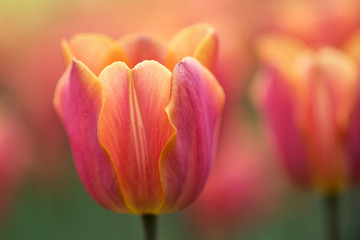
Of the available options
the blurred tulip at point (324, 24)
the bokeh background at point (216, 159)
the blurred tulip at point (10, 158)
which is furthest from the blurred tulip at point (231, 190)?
the blurred tulip at point (10, 158)

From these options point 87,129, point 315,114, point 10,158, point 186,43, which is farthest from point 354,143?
point 10,158

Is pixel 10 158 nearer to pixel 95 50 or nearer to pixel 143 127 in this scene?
pixel 95 50

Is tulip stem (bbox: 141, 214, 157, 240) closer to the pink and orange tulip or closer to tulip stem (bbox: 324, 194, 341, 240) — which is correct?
the pink and orange tulip

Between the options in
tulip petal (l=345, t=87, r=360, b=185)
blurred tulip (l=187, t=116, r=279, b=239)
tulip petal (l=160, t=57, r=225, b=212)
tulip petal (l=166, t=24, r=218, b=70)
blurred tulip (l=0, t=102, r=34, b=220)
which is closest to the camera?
tulip petal (l=160, t=57, r=225, b=212)

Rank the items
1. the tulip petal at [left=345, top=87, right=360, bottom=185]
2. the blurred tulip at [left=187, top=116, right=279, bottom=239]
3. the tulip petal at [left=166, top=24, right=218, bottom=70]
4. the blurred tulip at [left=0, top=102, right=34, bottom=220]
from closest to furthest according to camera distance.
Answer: the tulip petal at [left=166, top=24, right=218, bottom=70], the tulip petal at [left=345, top=87, right=360, bottom=185], the blurred tulip at [left=0, top=102, right=34, bottom=220], the blurred tulip at [left=187, top=116, right=279, bottom=239]

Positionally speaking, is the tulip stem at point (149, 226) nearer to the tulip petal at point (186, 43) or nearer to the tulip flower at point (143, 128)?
the tulip flower at point (143, 128)

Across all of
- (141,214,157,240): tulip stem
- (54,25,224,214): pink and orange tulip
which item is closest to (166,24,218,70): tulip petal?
(54,25,224,214): pink and orange tulip

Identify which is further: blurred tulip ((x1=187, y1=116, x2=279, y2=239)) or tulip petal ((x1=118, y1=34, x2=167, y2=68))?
blurred tulip ((x1=187, y1=116, x2=279, y2=239))
